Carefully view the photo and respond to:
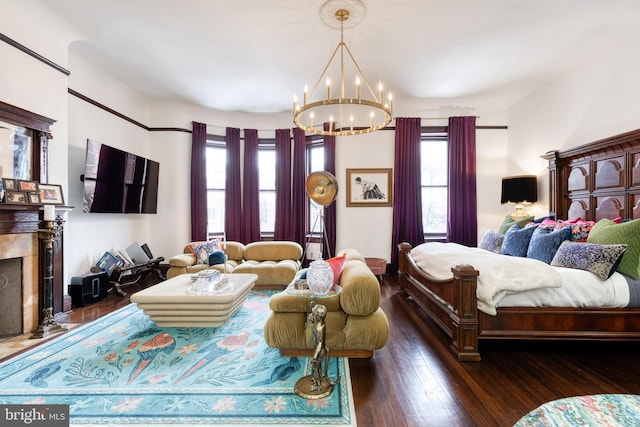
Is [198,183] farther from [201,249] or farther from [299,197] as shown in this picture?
[299,197]

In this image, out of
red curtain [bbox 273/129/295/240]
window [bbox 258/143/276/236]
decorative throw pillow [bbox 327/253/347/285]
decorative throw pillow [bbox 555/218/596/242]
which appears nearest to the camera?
decorative throw pillow [bbox 327/253/347/285]

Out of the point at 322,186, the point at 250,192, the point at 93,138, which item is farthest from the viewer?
the point at 250,192

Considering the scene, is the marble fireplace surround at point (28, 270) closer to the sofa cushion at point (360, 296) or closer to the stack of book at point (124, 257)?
the stack of book at point (124, 257)

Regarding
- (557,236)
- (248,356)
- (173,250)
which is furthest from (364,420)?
(173,250)

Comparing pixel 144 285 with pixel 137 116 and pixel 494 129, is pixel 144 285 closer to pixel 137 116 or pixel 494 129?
pixel 137 116

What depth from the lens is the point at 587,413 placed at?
30.7 inches

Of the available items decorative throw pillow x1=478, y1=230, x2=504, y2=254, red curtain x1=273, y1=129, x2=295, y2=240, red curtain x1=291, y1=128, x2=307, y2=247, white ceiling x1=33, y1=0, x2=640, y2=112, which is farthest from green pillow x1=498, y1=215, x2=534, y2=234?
red curtain x1=273, y1=129, x2=295, y2=240

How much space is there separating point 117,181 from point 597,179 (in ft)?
20.4

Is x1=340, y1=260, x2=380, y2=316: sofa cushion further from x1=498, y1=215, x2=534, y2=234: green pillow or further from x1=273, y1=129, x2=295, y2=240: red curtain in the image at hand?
x1=273, y1=129, x2=295, y2=240: red curtain

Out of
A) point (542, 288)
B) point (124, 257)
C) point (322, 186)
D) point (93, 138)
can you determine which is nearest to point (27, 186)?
point (93, 138)

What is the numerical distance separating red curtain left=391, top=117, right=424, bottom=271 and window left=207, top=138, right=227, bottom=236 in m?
3.32

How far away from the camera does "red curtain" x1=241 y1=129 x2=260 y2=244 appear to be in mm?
5672

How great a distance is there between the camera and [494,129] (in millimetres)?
5289

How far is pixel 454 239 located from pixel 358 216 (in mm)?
1736
